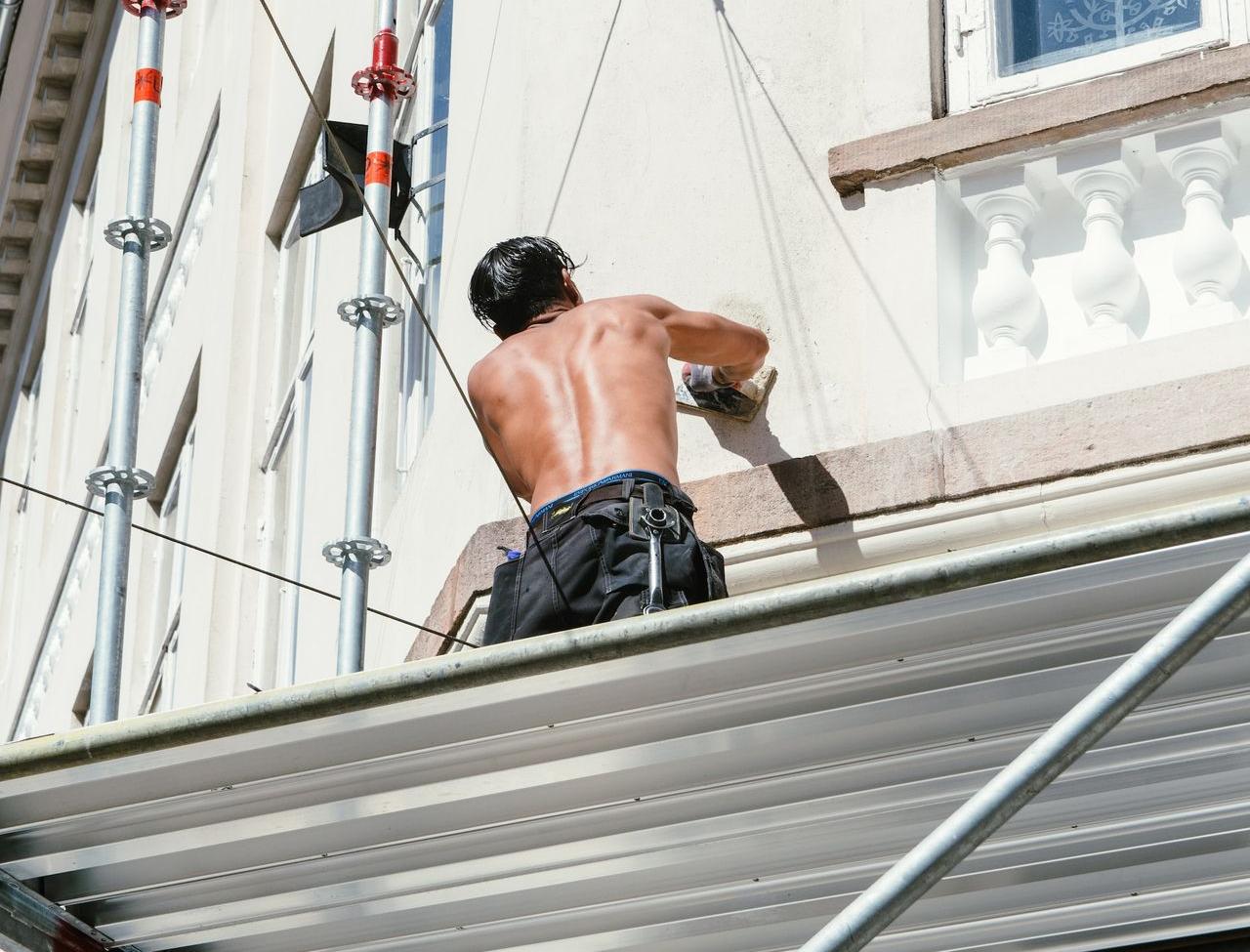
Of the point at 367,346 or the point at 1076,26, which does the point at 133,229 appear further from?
the point at 1076,26

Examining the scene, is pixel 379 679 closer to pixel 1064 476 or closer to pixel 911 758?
pixel 911 758

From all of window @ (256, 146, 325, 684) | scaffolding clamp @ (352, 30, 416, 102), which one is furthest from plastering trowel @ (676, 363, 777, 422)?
window @ (256, 146, 325, 684)

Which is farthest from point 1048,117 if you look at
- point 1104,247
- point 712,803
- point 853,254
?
point 712,803

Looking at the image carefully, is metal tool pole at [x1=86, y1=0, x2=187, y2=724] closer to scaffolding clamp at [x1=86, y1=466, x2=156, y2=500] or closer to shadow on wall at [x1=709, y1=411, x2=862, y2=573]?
scaffolding clamp at [x1=86, y1=466, x2=156, y2=500]

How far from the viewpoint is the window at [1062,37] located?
712cm

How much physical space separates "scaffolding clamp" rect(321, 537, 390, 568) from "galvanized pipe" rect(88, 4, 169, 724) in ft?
2.37

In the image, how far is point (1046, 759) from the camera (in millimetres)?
4258

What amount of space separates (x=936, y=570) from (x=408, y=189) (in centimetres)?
439

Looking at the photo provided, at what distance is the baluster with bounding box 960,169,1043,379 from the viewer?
22.9 feet

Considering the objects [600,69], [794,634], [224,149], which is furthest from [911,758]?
[224,149]

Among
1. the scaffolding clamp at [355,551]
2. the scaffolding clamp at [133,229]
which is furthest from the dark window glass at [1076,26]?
the scaffolding clamp at [133,229]

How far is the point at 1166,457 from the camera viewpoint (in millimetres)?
6445

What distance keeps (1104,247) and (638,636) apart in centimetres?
271

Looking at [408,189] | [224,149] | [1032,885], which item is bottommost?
[1032,885]
